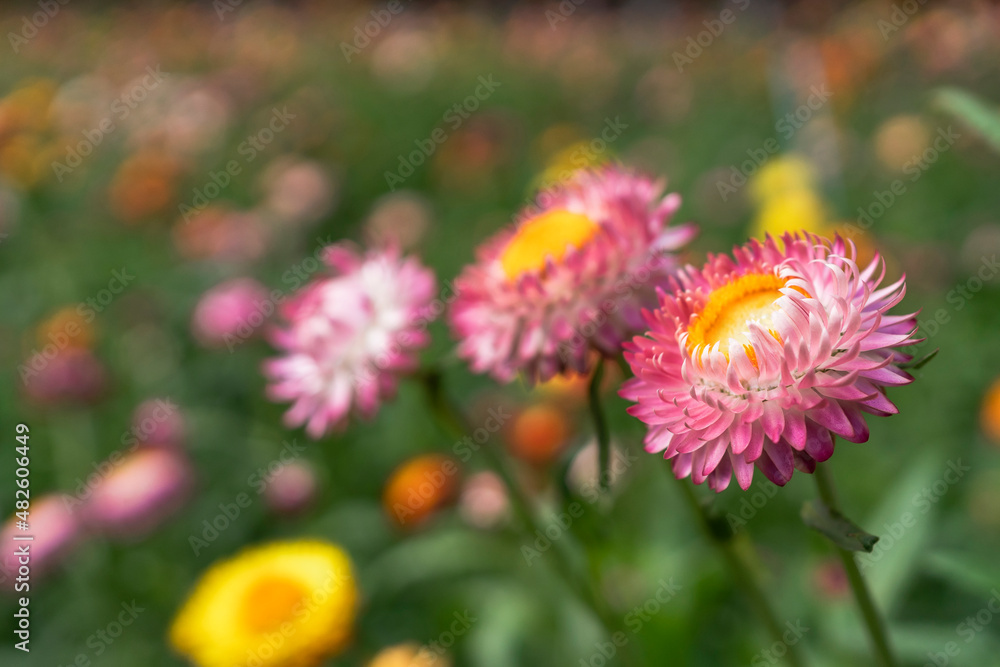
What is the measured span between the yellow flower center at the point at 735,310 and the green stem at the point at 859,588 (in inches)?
5.7

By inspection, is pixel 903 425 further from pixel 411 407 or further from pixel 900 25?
pixel 900 25

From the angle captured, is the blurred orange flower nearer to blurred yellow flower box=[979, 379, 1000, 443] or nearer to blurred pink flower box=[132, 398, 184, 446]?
blurred pink flower box=[132, 398, 184, 446]

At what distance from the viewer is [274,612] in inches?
59.6

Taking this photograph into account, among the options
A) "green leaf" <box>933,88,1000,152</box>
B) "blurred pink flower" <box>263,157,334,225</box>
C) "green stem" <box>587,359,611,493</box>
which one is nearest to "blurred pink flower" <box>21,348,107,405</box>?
"blurred pink flower" <box>263,157,334,225</box>

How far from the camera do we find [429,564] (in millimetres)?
1945

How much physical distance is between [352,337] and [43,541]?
4.52 ft

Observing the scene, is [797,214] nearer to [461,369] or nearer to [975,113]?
[461,369]

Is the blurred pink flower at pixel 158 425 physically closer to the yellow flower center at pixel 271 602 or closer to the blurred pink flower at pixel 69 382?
the blurred pink flower at pixel 69 382

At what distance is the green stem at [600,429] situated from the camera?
2.78 feet

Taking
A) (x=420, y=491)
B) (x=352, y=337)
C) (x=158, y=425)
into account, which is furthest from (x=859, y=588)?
(x=158, y=425)

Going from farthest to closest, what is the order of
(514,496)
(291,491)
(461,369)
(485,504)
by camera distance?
(461,369) → (291,491) → (485,504) → (514,496)

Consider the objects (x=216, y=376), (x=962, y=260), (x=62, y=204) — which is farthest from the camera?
(x=62, y=204)

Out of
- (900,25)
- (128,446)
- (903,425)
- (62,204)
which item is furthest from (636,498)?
(62,204)

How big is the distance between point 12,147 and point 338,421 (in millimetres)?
2164
